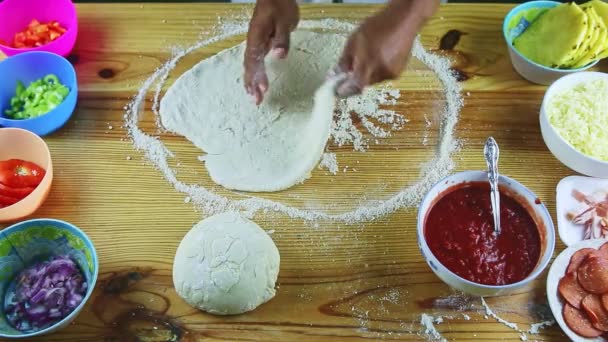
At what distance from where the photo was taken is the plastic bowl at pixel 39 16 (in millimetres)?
1646

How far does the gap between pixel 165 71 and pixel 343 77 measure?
2.16 feet

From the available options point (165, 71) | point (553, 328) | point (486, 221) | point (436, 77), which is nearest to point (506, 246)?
point (486, 221)

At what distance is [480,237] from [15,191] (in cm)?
107

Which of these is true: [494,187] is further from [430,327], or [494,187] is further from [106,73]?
[106,73]

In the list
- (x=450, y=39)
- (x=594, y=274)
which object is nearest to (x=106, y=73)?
(x=450, y=39)

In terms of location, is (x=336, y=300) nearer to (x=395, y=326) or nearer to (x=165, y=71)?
(x=395, y=326)

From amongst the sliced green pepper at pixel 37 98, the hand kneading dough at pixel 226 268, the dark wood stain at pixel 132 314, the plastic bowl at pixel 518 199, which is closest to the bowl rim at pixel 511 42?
the plastic bowl at pixel 518 199

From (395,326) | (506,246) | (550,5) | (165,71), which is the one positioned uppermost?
(550,5)

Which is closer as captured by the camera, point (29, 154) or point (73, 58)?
point (29, 154)

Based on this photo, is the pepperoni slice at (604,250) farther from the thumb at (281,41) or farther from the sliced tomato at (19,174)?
the sliced tomato at (19,174)

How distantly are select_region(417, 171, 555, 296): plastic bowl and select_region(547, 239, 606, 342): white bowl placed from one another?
5cm

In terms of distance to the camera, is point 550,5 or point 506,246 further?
point 550,5

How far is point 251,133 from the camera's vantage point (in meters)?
1.51

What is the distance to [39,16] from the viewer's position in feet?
5.58
